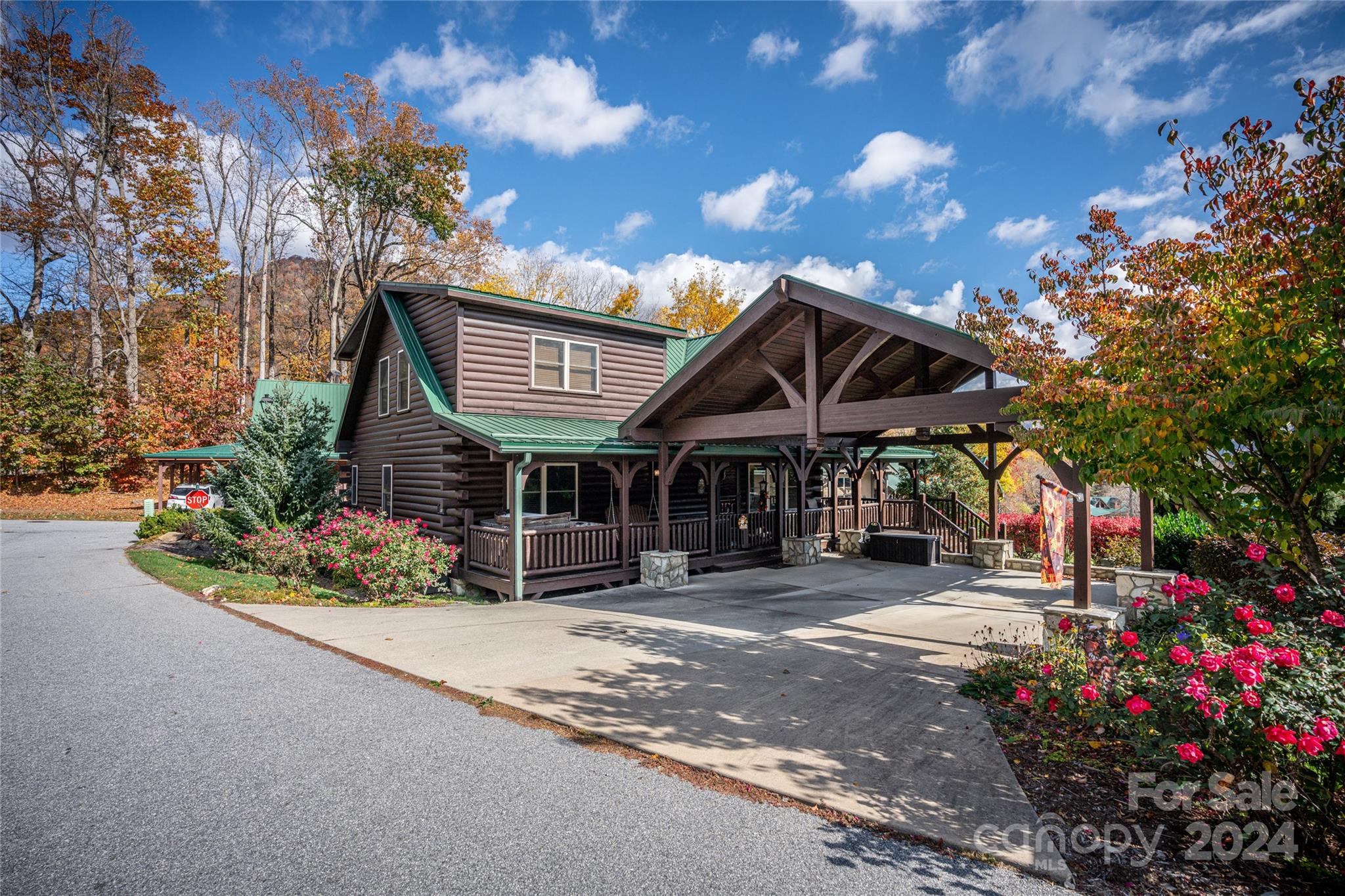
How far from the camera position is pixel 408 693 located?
21.1 ft

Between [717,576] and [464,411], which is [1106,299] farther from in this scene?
[464,411]

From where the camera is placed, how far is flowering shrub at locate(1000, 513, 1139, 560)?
578 inches

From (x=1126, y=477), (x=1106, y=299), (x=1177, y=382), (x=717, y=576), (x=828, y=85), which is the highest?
(x=828, y=85)

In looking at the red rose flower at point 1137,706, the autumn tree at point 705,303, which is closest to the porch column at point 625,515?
the red rose flower at point 1137,706

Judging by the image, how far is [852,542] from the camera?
17.9 m

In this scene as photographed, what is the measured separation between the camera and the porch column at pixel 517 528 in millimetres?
11602

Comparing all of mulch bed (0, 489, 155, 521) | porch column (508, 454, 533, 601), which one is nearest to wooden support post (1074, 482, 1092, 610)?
porch column (508, 454, 533, 601)

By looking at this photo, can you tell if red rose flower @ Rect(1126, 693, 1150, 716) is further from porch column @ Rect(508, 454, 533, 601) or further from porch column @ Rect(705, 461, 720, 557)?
porch column @ Rect(705, 461, 720, 557)

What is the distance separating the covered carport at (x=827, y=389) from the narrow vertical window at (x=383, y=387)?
7989 mm

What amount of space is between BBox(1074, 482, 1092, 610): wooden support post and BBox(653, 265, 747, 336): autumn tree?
28291 millimetres

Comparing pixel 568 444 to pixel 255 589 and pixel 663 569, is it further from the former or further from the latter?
pixel 255 589

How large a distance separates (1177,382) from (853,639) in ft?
16.7

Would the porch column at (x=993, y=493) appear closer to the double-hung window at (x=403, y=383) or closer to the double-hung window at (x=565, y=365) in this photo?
the double-hung window at (x=565, y=365)

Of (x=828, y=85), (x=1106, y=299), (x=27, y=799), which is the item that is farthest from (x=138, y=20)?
(x=1106, y=299)
